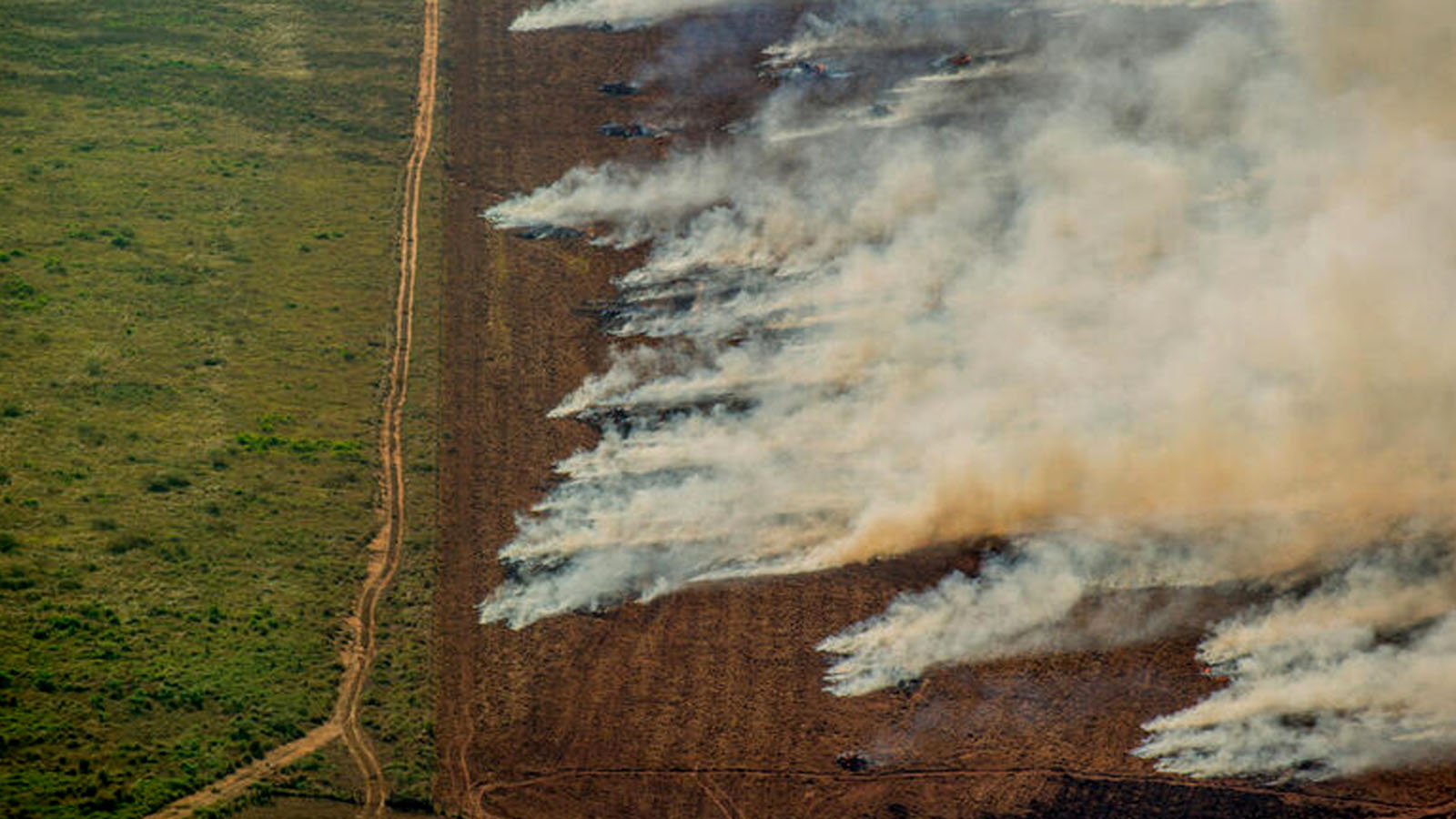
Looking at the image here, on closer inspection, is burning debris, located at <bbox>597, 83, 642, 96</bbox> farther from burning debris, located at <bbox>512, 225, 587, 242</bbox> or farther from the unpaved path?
burning debris, located at <bbox>512, 225, 587, 242</bbox>

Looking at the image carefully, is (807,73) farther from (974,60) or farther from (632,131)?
(632,131)

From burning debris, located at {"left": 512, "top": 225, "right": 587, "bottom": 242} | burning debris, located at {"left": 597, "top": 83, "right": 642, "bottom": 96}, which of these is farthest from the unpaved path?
burning debris, located at {"left": 597, "top": 83, "right": 642, "bottom": 96}

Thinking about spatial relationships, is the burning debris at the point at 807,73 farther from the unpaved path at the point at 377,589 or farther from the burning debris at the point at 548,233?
the unpaved path at the point at 377,589

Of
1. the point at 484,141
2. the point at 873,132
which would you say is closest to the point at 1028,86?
the point at 873,132

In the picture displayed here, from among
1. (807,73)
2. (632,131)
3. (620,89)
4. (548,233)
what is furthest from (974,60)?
(548,233)

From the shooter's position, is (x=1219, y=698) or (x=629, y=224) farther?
(x=629, y=224)

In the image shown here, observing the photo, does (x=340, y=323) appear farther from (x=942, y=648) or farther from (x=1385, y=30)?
(x=1385, y=30)
